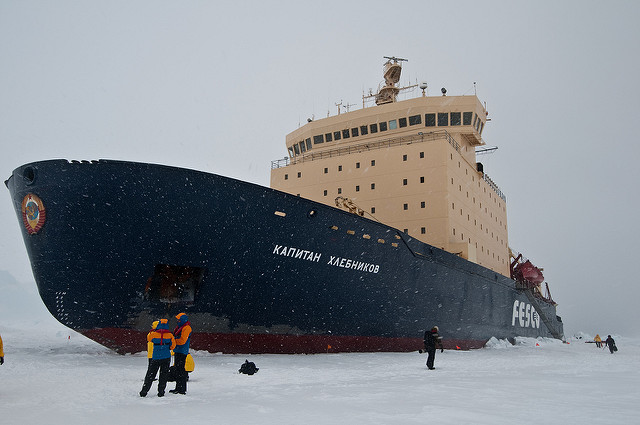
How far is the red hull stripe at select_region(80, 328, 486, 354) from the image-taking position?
28.7 ft

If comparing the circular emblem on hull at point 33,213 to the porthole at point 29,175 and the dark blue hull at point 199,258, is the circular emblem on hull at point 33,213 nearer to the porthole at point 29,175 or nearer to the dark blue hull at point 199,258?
the dark blue hull at point 199,258

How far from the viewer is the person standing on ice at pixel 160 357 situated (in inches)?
206

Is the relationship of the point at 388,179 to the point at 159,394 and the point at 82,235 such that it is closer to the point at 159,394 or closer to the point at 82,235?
the point at 82,235

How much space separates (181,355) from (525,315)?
23.1 meters

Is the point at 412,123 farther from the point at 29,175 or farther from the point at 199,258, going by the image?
the point at 29,175

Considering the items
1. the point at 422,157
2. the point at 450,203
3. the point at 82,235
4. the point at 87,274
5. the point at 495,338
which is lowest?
the point at 495,338

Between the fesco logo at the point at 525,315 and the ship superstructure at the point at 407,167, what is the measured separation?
121 inches

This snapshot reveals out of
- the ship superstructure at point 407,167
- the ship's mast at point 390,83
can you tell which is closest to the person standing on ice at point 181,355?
the ship superstructure at point 407,167

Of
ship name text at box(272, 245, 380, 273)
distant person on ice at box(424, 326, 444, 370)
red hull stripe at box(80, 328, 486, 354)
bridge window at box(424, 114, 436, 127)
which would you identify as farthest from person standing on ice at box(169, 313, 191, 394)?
bridge window at box(424, 114, 436, 127)

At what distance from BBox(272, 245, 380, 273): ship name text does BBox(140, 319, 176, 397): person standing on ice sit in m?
4.36

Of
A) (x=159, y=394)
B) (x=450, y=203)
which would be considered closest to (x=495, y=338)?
(x=450, y=203)

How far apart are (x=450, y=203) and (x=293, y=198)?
332 inches

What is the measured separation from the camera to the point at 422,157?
1652cm

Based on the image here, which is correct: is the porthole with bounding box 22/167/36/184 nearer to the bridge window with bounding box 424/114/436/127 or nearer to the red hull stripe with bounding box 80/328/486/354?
the red hull stripe with bounding box 80/328/486/354
